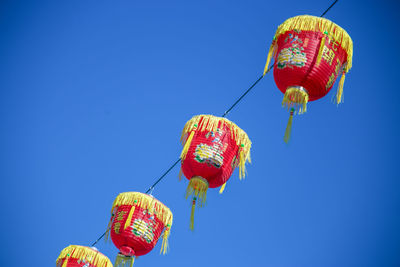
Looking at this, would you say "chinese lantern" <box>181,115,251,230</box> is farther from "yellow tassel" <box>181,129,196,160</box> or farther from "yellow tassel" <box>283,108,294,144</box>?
"yellow tassel" <box>283,108,294,144</box>

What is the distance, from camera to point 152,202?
5348 mm

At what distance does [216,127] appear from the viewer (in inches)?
177

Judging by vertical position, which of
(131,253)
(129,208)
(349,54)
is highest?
(349,54)

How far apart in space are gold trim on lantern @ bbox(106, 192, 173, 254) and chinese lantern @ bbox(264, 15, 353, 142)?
1.77m

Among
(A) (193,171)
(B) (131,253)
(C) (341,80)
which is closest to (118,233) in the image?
(B) (131,253)

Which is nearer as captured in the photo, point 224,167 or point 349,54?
point 349,54

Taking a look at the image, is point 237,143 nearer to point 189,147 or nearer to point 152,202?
point 189,147

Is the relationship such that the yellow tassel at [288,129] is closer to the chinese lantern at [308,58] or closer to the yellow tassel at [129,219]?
the chinese lantern at [308,58]

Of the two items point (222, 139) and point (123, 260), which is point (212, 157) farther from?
point (123, 260)

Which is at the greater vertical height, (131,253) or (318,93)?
(318,93)

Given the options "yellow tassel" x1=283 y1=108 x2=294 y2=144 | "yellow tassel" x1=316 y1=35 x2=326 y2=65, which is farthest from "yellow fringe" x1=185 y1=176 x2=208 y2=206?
"yellow tassel" x1=316 y1=35 x2=326 y2=65

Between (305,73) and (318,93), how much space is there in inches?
8.1

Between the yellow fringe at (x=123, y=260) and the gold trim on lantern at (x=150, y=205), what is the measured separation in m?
0.36

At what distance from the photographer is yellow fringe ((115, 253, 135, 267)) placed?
505cm
